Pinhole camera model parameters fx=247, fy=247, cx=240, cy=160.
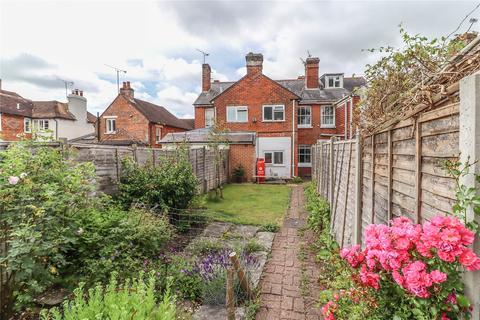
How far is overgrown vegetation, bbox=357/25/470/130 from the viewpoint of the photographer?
1.92 meters

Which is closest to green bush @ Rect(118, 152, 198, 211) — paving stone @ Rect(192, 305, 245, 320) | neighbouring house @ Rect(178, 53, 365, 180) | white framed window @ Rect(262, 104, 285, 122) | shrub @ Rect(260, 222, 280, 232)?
shrub @ Rect(260, 222, 280, 232)

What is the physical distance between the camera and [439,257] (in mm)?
1251

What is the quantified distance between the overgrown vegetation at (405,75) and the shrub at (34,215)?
13.1ft

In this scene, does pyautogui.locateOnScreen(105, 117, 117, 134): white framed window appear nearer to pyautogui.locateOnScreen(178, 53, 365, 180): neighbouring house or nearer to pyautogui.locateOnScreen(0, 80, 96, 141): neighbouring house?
pyautogui.locateOnScreen(0, 80, 96, 141): neighbouring house

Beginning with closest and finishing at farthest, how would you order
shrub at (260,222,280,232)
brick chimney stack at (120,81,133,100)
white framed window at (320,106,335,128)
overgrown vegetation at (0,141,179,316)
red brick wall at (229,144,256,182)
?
1. overgrown vegetation at (0,141,179,316)
2. shrub at (260,222,280,232)
3. red brick wall at (229,144,256,182)
4. white framed window at (320,106,335,128)
5. brick chimney stack at (120,81,133,100)

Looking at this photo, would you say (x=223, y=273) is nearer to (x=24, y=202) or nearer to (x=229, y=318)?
(x=229, y=318)

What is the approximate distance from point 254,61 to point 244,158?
7.10 meters

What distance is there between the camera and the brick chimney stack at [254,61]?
57.3 feet

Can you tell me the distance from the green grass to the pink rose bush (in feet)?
18.9

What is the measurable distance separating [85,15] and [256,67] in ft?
42.1

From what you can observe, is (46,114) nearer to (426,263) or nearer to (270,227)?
(270,227)

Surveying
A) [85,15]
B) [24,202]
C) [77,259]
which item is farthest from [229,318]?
[85,15]

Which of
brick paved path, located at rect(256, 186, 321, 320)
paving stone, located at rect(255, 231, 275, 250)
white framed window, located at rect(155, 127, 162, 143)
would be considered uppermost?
white framed window, located at rect(155, 127, 162, 143)

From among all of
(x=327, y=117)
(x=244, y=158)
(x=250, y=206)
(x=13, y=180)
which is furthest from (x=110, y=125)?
(x=13, y=180)
